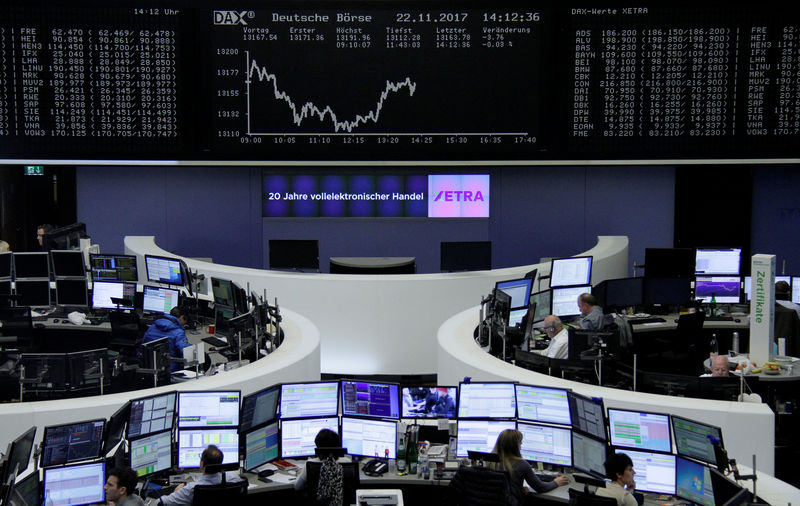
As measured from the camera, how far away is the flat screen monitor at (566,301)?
10.2 metres

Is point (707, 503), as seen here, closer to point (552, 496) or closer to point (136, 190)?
point (552, 496)

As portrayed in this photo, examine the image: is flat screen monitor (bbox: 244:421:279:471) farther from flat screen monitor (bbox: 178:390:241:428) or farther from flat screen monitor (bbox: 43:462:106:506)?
flat screen monitor (bbox: 43:462:106:506)

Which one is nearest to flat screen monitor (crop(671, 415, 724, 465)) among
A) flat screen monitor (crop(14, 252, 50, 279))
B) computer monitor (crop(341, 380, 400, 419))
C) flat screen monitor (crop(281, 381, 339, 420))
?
computer monitor (crop(341, 380, 400, 419))

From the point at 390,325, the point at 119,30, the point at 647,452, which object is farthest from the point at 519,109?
the point at 647,452

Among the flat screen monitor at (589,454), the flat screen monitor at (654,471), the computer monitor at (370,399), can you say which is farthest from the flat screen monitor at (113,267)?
the flat screen monitor at (654,471)

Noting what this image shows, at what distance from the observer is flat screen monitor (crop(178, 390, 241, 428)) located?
6.49 m

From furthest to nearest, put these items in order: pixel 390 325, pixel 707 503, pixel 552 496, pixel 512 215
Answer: pixel 512 215, pixel 390 325, pixel 552 496, pixel 707 503

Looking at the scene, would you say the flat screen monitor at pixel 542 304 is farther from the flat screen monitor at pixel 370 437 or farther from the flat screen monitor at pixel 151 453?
the flat screen monitor at pixel 151 453

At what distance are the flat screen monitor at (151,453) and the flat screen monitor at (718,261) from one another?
6.57 metres

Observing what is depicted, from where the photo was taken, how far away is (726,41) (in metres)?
10.8

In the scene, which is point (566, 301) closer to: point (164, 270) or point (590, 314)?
point (590, 314)

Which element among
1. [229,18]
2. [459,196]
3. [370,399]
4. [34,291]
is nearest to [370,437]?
[370,399]

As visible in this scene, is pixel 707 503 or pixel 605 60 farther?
pixel 605 60

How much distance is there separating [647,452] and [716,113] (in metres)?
5.86
